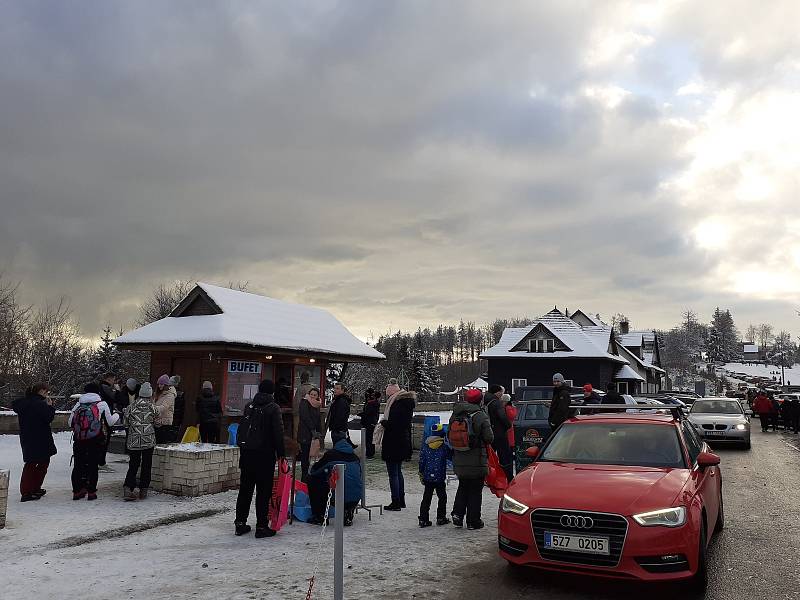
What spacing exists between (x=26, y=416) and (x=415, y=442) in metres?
11.5

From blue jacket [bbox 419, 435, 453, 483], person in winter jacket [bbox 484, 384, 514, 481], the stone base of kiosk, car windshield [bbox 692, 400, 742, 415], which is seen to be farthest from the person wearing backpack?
car windshield [bbox 692, 400, 742, 415]

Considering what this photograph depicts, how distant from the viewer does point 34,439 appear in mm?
8922

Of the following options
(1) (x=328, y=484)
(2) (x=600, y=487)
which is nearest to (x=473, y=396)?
(1) (x=328, y=484)

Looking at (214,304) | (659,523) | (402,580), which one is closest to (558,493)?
(659,523)

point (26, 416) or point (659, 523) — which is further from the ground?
point (26, 416)

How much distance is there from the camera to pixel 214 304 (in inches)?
709

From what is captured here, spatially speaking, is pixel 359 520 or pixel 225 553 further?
pixel 359 520

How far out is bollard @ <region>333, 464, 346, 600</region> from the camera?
4395 millimetres

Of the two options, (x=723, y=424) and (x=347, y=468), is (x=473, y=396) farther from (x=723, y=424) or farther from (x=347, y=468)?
(x=723, y=424)

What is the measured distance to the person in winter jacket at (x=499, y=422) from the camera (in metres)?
10.4

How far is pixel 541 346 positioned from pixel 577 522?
1655 inches

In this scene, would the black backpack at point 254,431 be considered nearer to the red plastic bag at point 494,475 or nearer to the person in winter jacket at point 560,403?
the red plastic bag at point 494,475

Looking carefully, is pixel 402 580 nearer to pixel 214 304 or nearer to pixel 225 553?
pixel 225 553

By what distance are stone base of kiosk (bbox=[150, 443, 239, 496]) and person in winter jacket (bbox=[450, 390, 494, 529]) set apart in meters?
4.14
